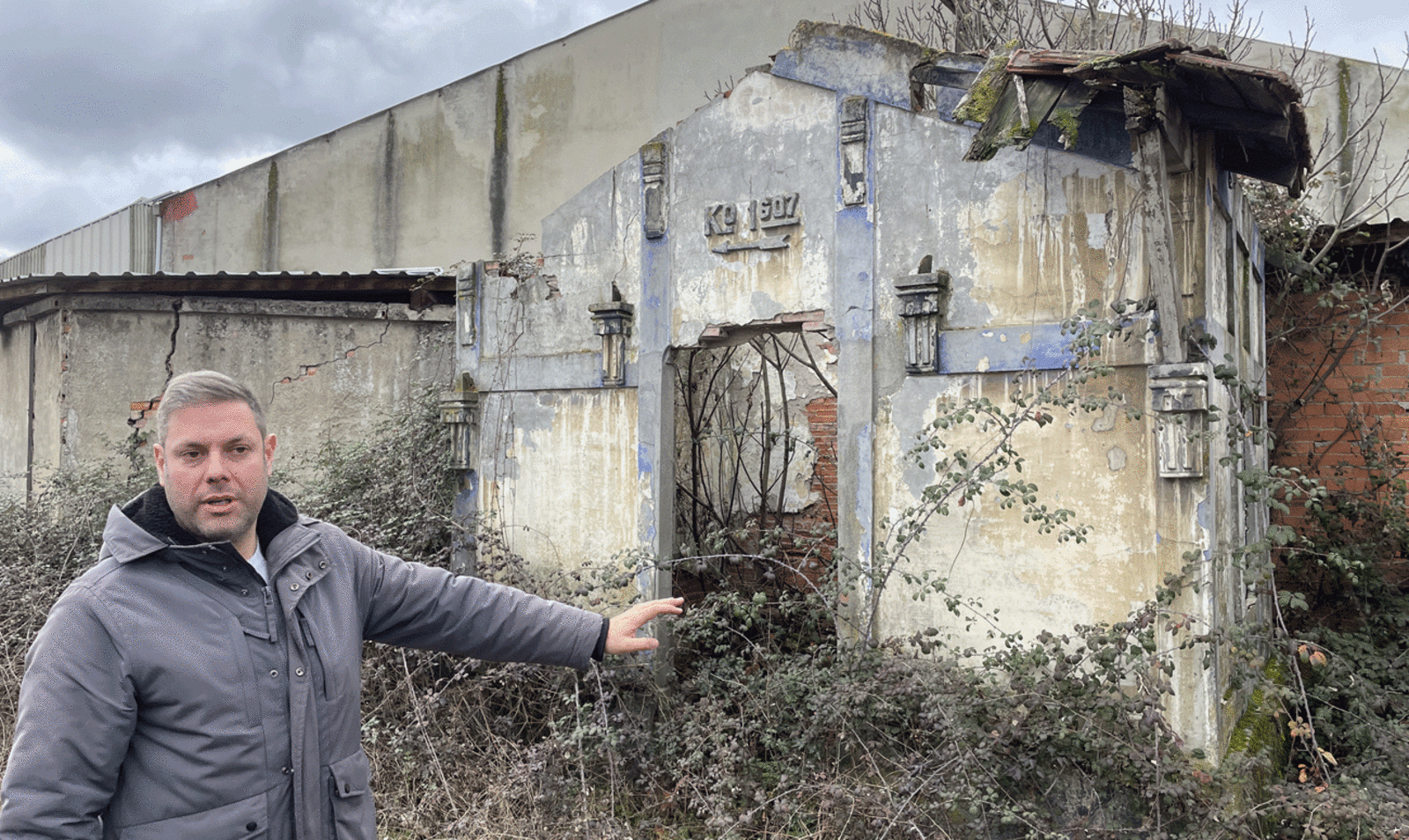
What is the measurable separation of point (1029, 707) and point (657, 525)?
264cm

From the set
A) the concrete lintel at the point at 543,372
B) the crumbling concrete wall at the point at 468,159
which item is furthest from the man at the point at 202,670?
the crumbling concrete wall at the point at 468,159

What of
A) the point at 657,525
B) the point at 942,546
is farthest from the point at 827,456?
the point at 942,546

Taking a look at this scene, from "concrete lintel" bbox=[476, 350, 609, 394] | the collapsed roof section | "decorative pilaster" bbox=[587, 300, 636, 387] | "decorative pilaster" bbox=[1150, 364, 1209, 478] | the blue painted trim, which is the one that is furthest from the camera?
"concrete lintel" bbox=[476, 350, 609, 394]

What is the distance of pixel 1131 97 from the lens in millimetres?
4273

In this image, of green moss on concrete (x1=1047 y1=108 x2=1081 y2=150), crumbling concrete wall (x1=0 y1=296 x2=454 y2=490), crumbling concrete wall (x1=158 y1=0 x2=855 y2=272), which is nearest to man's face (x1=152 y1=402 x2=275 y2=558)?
green moss on concrete (x1=1047 y1=108 x2=1081 y2=150)

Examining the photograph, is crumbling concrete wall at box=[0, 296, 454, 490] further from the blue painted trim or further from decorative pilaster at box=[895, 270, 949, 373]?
the blue painted trim

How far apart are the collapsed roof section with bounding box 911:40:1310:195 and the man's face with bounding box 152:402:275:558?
3.29 m

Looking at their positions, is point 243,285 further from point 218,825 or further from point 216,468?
point 218,825

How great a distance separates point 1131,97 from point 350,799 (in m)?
4.22

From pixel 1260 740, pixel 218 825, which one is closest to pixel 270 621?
pixel 218 825

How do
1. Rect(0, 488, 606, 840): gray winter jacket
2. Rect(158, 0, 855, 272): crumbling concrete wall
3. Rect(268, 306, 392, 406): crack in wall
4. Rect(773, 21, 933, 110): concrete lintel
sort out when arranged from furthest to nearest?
Rect(158, 0, 855, 272): crumbling concrete wall < Rect(268, 306, 392, 406): crack in wall < Rect(773, 21, 933, 110): concrete lintel < Rect(0, 488, 606, 840): gray winter jacket

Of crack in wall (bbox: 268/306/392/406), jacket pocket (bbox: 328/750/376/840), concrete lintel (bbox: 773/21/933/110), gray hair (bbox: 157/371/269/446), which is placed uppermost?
concrete lintel (bbox: 773/21/933/110)

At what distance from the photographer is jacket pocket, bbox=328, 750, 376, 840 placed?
2.29m

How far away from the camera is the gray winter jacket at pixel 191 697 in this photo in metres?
1.98
